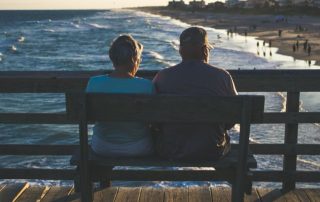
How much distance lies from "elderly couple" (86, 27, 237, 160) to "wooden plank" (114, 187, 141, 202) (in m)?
1.04

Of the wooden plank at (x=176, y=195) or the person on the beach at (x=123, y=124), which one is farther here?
the wooden plank at (x=176, y=195)

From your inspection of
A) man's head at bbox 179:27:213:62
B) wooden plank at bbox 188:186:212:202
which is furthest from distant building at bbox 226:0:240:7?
man's head at bbox 179:27:213:62

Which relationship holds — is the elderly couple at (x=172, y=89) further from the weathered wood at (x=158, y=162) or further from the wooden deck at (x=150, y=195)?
the wooden deck at (x=150, y=195)

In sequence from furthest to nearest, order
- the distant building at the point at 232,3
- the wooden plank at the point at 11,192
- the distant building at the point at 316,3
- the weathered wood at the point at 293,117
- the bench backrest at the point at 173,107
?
the distant building at the point at 232,3 < the distant building at the point at 316,3 < the wooden plank at the point at 11,192 < the weathered wood at the point at 293,117 < the bench backrest at the point at 173,107

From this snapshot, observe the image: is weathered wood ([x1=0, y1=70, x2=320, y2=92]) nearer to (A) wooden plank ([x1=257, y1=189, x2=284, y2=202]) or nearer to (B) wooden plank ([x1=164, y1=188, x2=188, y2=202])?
(A) wooden plank ([x1=257, y1=189, x2=284, y2=202])

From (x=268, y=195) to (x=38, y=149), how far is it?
79.9 inches

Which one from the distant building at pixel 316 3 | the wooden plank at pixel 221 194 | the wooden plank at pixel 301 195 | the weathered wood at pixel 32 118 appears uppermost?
the weathered wood at pixel 32 118

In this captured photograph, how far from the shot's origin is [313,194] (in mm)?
4488

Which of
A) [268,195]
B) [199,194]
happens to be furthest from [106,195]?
[268,195]

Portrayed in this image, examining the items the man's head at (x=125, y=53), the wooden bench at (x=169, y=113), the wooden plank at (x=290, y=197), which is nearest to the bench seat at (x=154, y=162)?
the wooden bench at (x=169, y=113)

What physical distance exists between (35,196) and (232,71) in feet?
6.65

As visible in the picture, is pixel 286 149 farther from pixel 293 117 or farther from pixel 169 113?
pixel 169 113

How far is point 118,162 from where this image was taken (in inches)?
132

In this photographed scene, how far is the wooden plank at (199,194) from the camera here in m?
4.37
